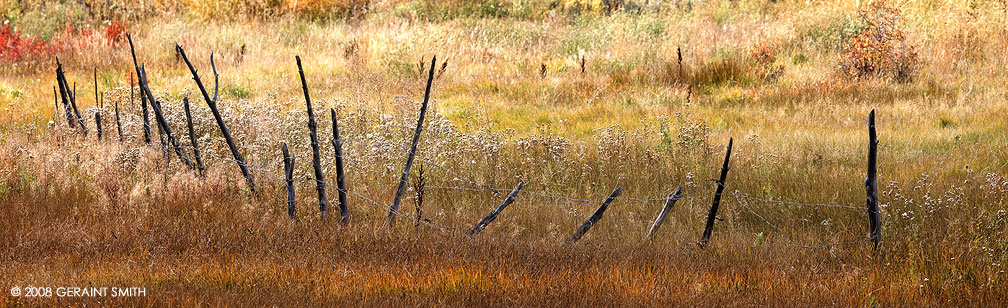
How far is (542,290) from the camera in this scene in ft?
12.1

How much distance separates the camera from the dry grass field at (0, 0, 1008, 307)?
3.80 m

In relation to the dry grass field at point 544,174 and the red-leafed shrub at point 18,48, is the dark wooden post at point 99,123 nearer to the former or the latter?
the dry grass field at point 544,174

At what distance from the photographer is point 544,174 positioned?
602 cm

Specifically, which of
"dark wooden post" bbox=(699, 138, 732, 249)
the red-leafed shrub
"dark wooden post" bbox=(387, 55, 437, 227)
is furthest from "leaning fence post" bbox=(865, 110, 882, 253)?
the red-leafed shrub

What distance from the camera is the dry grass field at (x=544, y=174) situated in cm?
380

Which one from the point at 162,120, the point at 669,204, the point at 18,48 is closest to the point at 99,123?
the point at 162,120

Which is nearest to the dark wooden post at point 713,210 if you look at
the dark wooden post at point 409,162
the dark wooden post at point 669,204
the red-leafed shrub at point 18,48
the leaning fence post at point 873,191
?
the dark wooden post at point 669,204

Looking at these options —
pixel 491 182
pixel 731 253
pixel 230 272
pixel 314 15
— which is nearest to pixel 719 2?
pixel 314 15

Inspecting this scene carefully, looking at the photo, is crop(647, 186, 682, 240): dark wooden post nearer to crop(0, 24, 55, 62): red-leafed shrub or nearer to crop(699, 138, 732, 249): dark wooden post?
crop(699, 138, 732, 249): dark wooden post

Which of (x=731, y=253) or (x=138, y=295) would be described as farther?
(x=731, y=253)

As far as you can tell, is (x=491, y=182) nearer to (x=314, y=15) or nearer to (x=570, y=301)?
(x=570, y=301)

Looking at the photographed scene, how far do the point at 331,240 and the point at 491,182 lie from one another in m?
2.06

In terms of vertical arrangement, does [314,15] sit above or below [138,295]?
below

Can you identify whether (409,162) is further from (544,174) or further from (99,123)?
(99,123)
